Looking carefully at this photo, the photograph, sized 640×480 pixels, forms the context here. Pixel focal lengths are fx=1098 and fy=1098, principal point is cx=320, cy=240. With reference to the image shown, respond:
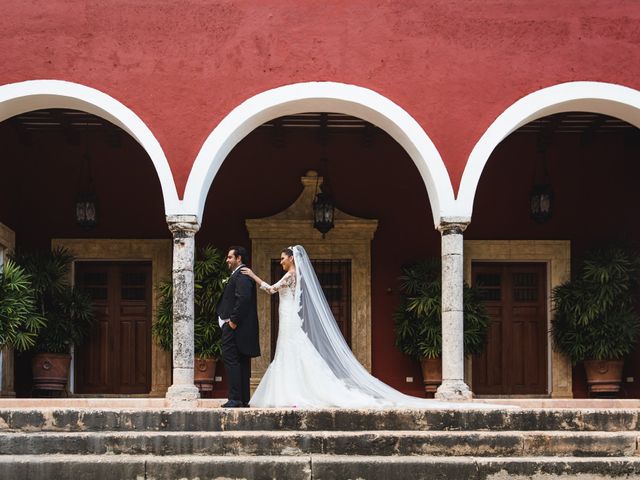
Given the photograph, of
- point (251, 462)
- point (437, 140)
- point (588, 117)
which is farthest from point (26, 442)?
point (588, 117)

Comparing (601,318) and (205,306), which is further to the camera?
(601,318)

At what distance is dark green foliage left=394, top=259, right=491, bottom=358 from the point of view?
12.6 meters

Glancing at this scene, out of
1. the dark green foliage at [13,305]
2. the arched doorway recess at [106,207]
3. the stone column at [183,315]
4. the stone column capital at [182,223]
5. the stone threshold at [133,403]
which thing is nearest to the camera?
the stone threshold at [133,403]

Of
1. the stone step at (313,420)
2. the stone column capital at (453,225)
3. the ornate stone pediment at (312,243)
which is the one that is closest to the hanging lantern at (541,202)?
the ornate stone pediment at (312,243)

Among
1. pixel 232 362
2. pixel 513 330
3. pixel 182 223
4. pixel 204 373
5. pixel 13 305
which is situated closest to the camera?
pixel 232 362

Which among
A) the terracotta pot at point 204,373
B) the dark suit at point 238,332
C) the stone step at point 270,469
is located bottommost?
the stone step at point 270,469

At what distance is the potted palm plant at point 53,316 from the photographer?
12.6m

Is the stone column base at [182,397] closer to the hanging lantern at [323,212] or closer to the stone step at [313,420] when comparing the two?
the stone step at [313,420]

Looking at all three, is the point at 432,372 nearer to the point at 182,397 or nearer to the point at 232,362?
the point at 182,397

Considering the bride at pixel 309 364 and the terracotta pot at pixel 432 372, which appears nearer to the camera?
the bride at pixel 309 364

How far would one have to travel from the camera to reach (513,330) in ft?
44.8

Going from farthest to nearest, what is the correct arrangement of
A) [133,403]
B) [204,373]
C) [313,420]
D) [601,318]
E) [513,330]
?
[513,330] → [601,318] → [204,373] → [133,403] → [313,420]

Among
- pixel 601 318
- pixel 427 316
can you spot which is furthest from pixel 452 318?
pixel 601 318

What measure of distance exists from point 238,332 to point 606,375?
5.28 m
